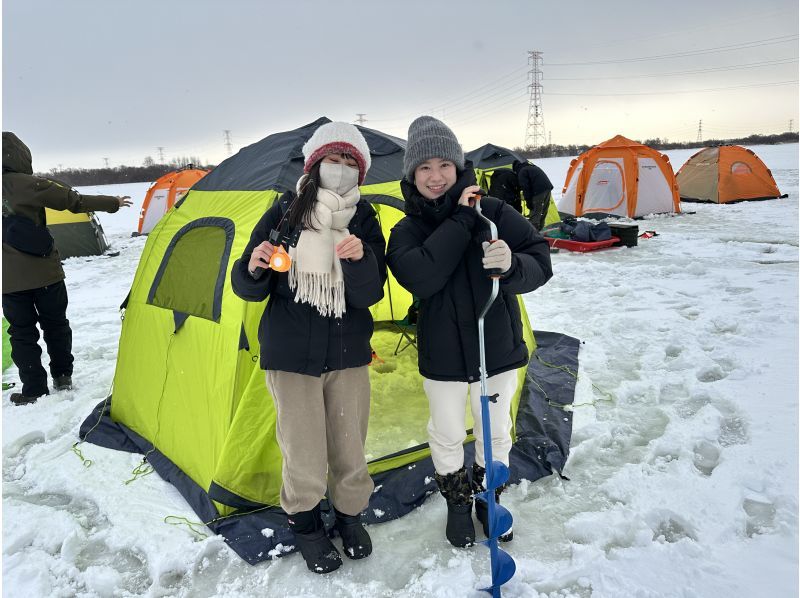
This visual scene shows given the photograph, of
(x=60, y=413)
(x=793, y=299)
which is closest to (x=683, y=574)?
(x=60, y=413)

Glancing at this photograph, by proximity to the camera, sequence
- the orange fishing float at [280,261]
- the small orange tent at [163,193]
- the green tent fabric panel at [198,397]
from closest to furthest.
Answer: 1. the orange fishing float at [280,261]
2. the green tent fabric panel at [198,397]
3. the small orange tent at [163,193]

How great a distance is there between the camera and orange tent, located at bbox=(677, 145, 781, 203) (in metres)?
15.1

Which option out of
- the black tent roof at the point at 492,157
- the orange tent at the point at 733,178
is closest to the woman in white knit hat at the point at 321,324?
the black tent roof at the point at 492,157

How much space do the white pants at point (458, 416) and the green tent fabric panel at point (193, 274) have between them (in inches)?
61.2

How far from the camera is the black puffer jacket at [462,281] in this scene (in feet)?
7.75

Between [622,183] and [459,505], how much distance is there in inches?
506

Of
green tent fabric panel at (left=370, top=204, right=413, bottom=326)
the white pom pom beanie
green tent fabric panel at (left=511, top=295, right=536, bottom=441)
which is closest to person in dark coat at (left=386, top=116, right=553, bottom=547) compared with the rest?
the white pom pom beanie

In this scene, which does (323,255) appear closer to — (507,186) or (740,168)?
(507,186)

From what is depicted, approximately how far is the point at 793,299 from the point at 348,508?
6023 mm

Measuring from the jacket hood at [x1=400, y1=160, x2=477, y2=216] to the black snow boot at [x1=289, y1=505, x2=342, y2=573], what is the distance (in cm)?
155

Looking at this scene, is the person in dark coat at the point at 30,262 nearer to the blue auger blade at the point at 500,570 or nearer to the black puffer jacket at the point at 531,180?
the blue auger blade at the point at 500,570

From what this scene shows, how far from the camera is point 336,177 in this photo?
229cm

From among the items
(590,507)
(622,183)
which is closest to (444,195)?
(590,507)

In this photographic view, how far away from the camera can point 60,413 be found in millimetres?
4156
